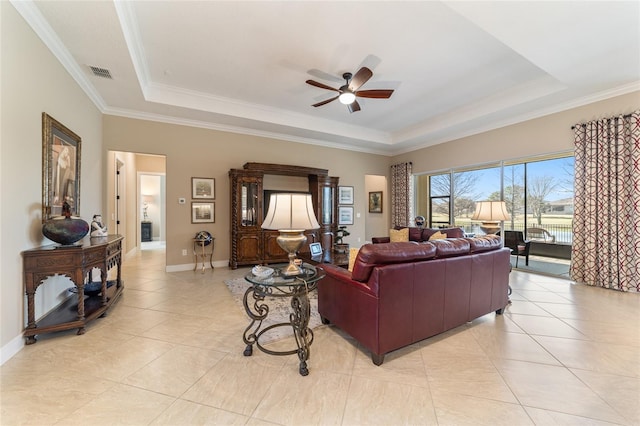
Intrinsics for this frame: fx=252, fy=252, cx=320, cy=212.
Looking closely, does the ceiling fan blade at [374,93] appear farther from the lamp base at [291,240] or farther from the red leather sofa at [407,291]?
the lamp base at [291,240]

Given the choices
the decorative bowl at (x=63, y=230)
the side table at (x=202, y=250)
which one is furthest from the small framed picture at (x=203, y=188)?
the decorative bowl at (x=63, y=230)

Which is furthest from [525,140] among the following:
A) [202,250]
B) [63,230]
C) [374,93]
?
[63,230]

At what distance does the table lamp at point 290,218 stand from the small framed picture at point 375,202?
21.5ft

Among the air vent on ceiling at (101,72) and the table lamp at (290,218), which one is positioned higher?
the air vent on ceiling at (101,72)

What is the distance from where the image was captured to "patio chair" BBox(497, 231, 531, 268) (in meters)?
5.34

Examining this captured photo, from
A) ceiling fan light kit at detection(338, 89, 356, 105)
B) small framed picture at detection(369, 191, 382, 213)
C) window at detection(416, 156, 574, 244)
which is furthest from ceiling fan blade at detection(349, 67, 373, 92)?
small framed picture at detection(369, 191, 382, 213)

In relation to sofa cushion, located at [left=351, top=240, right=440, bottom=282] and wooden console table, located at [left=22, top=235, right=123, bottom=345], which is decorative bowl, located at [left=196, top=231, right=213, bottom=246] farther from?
sofa cushion, located at [left=351, top=240, right=440, bottom=282]

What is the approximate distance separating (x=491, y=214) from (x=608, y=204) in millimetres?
1913

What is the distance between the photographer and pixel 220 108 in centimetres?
465

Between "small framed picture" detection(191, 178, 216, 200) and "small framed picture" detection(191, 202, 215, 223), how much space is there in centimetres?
15

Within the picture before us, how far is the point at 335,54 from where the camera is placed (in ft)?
10.8

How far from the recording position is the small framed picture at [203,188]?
5.11 metres

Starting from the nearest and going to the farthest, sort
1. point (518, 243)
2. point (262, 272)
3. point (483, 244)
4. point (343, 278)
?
point (262, 272) < point (343, 278) < point (483, 244) < point (518, 243)

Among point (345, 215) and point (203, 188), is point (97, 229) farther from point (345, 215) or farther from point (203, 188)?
point (345, 215)
